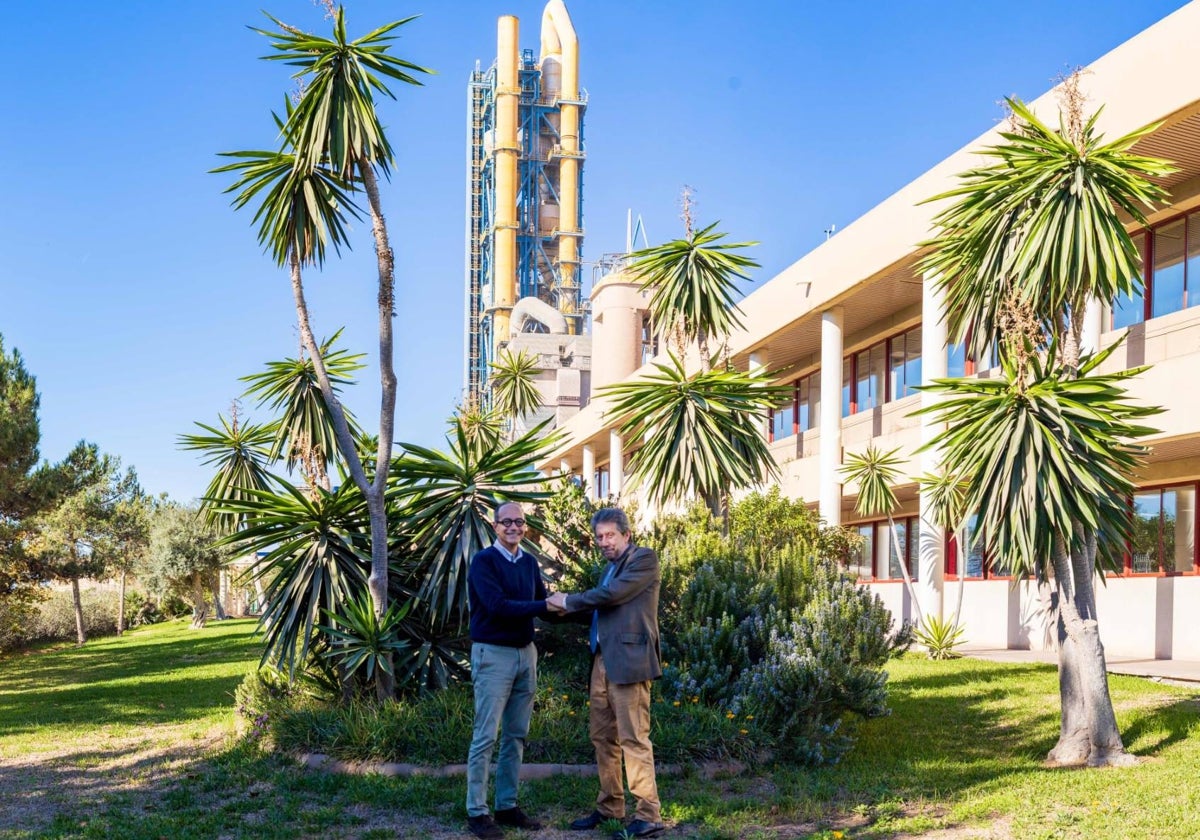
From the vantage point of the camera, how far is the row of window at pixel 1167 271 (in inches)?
588

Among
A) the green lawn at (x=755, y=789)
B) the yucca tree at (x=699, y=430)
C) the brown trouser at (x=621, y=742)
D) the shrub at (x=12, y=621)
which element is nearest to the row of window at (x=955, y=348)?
the yucca tree at (x=699, y=430)

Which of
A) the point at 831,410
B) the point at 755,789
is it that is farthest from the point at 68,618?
the point at 755,789

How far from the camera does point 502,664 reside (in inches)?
252

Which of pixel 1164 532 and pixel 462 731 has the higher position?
pixel 1164 532

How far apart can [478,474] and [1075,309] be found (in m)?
4.94

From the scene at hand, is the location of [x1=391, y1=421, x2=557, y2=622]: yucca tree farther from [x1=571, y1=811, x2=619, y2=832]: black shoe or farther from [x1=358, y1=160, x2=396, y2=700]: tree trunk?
[x1=571, y1=811, x2=619, y2=832]: black shoe

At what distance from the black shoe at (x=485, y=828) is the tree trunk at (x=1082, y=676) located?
172 inches

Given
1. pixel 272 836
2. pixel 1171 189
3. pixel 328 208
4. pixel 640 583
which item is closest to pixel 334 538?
pixel 328 208

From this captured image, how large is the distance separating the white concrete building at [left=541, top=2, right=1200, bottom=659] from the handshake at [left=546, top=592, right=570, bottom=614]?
160 inches

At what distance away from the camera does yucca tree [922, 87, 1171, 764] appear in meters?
8.16

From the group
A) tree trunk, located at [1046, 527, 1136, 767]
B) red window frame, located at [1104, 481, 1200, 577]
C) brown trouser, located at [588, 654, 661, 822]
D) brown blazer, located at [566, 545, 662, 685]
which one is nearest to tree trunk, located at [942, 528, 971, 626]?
tree trunk, located at [1046, 527, 1136, 767]

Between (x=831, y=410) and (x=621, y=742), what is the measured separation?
15.6 meters

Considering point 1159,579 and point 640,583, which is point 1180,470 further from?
point 640,583

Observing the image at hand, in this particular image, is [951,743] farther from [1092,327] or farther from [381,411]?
[1092,327]
